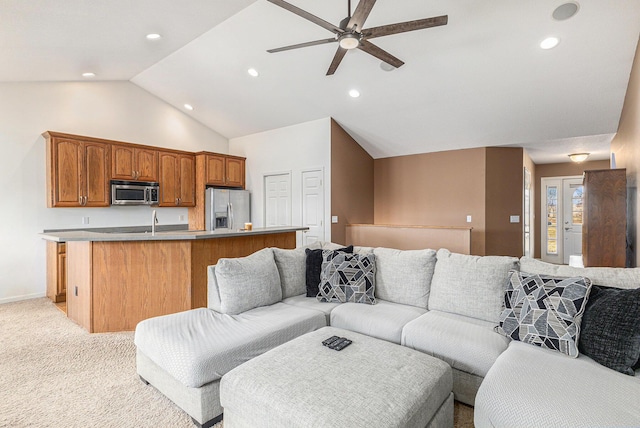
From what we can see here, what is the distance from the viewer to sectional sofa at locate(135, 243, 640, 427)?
143cm

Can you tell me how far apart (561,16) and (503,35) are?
19.2 inches

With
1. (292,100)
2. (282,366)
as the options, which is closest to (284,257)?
(282,366)

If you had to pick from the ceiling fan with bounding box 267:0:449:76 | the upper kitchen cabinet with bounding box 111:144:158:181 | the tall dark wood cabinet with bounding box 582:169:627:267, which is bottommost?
the tall dark wood cabinet with bounding box 582:169:627:267

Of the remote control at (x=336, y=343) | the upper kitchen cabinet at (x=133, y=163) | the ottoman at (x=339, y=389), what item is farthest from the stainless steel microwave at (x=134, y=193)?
the remote control at (x=336, y=343)

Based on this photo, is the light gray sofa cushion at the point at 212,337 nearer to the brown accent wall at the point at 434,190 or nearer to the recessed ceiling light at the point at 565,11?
the recessed ceiling light at the point at 565,11

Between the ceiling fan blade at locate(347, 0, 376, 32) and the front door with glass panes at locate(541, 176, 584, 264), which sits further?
the front door with glass panes at locate(541, 176, 584, 264)

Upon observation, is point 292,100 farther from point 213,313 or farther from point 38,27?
point 213,313

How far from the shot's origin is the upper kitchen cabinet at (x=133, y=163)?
5.22 metres

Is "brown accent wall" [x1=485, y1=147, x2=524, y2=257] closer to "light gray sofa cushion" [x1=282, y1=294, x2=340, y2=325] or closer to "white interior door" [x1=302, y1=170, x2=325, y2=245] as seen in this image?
"white interior door" [x1=302, y1=170, x2=325, y2=245]

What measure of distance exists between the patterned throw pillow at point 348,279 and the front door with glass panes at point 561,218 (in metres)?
6.89

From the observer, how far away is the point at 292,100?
5266 millimetres

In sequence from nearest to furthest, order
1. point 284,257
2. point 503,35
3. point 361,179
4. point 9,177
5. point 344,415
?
1. point 344,415
2. point 284,257
3. point 503,35
4. point 9,177
5. point 361,179

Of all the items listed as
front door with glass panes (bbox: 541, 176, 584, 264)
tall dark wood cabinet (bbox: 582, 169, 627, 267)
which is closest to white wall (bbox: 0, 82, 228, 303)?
tall dark wood cabinet (bbox: 582, 169, 627, 267)

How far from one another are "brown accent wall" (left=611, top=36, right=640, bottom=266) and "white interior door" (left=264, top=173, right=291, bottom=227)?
4.73 meters
